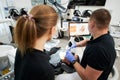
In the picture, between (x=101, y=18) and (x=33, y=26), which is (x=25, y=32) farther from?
(x=101, y=18)

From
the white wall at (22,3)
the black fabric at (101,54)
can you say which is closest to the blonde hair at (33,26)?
the black fabric at (101,54)

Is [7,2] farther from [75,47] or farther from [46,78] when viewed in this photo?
[46,78]

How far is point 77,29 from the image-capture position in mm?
2158

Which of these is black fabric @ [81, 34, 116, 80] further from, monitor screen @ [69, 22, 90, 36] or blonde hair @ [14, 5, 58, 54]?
monitor screen @ [69, 22, 90, 36]

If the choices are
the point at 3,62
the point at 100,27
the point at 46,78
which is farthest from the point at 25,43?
the point at 3,62

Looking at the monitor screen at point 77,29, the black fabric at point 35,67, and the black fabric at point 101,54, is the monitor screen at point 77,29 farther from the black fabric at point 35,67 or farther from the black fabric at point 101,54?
the black fabric at point 35,67

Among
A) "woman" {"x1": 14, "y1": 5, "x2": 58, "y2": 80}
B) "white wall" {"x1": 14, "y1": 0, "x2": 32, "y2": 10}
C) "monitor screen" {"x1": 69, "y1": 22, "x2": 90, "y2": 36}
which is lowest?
"monitor screen" {"x1": 69, "y1": 22, "x2": 90, "y2": 36}

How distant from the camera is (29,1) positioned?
3348 mm

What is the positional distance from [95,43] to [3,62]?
3.56 ft

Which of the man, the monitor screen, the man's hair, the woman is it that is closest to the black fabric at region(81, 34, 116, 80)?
the man

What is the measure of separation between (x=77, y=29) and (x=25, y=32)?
5.02ft

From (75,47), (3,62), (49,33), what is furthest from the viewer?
(75,47)

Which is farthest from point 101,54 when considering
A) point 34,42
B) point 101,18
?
point 34,42

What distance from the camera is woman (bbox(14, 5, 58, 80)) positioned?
2.28 ft
